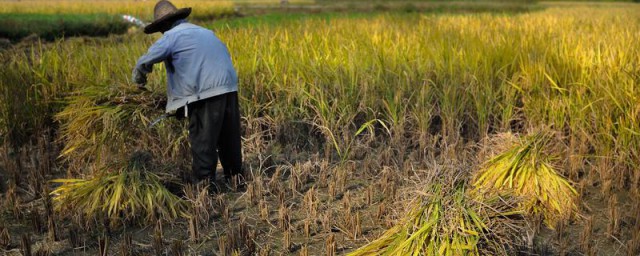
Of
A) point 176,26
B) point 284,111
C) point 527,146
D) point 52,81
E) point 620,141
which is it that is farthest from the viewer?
point 52,81

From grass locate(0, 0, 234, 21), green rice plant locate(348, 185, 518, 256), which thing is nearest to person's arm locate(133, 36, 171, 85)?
green rice plant locate(348, 185, 518, 256)

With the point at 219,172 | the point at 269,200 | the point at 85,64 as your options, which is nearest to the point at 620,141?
the point at 269,200

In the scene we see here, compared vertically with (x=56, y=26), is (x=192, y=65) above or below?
above

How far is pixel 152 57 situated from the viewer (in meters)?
3.23

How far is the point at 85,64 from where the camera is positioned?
486 centimetres

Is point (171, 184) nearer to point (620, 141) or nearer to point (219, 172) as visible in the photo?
point (219, 172)

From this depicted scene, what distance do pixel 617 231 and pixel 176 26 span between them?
2.47 meters

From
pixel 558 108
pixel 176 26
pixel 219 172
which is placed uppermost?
pixel 176 26

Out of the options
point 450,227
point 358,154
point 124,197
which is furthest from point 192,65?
point 450,227

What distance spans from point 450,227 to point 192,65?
1.80 m

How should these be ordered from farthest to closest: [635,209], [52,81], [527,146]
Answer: [52,81]
[635,209]
[527,146]

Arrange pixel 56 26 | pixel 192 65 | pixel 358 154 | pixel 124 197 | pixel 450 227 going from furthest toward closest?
pixel 56 26
pixel 358 154
pixel 192 65
pixel 124 197
pixel 450 227

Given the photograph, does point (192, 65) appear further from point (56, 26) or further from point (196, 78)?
point (56, 26)

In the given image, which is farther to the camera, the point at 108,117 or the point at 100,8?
the point at 100,8
